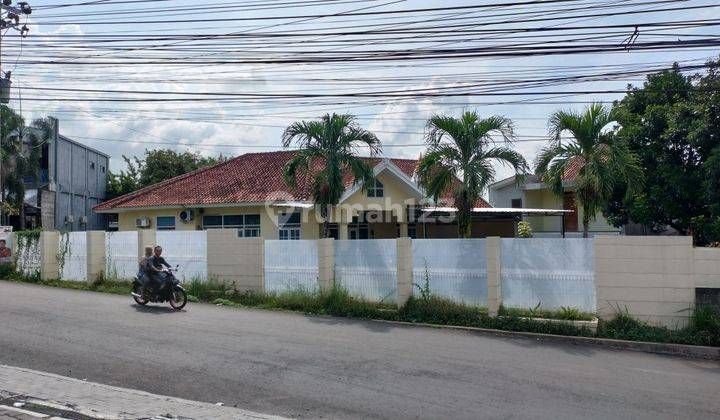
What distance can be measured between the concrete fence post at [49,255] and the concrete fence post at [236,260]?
6.57 m

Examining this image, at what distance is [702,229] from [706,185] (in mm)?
1797

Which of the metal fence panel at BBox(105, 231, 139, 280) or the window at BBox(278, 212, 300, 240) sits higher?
the window at BBox(278, 212, 300, 240)

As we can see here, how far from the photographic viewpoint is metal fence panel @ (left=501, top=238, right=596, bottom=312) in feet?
41.0

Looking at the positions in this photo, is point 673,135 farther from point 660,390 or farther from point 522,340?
point 660,390

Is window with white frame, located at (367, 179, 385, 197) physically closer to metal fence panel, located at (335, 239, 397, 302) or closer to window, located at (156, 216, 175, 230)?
window, located at (156, 216, 175, 230)

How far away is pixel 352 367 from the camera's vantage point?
9273mm

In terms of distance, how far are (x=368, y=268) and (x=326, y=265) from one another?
1035mm

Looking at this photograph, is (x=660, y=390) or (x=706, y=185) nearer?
(x=660, y=390)

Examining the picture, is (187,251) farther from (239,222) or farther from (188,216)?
(188,216)

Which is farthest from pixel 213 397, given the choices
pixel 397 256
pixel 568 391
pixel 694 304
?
pixel 694 304

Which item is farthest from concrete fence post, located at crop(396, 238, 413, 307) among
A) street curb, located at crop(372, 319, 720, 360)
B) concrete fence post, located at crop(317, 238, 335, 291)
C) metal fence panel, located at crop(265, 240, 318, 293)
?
metal fence panel, located at crop(265, 240, 318, 293)

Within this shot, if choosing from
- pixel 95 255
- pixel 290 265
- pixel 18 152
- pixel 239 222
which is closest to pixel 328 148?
pixel 290 265

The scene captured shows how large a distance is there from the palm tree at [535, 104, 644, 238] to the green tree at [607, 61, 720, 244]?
6879 millimetres

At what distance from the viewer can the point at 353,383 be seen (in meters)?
8.40
